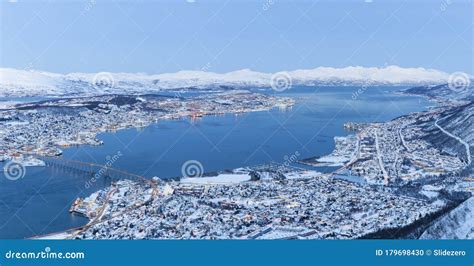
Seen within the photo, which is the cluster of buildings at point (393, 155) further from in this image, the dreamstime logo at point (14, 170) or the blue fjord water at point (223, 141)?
the dreamstime logo at point (14, 170)

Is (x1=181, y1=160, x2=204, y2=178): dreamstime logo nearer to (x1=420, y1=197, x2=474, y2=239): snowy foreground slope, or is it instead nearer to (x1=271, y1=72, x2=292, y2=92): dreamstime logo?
(x1=271, y1=72, x2=292, y2=92): dreamstime logo

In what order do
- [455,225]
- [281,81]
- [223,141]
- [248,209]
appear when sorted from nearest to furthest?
[455,225] < [248,209] < [281,81] < [223,141]

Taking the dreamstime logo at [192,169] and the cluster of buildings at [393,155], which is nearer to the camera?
the cluster of buildings at [393,155]

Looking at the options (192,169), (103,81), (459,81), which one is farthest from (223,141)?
(459,81)

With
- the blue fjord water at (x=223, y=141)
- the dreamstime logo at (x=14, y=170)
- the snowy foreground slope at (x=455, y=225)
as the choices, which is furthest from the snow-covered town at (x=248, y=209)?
the dreamstime logo at (x=14, y=170)

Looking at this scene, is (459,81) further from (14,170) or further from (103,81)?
(14,170)

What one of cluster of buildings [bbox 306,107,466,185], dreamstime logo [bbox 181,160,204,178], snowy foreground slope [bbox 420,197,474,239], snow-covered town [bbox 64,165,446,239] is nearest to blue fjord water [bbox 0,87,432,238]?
dreamstime logo [bbox 181,160,204,178]

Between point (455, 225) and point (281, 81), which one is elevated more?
point (281, 81)
